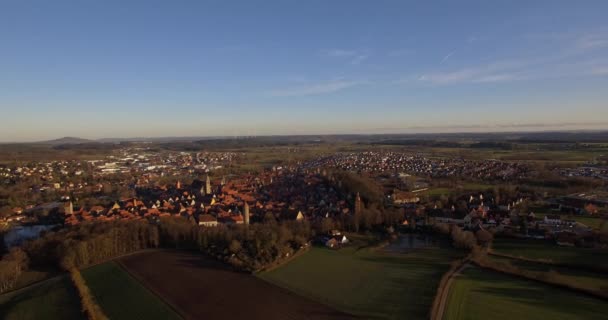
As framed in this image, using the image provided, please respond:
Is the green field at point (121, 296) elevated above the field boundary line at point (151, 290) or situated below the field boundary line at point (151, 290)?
below

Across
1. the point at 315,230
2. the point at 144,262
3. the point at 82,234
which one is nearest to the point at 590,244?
the point at 315,230

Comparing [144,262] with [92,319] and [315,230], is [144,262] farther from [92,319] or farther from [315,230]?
[315,230]

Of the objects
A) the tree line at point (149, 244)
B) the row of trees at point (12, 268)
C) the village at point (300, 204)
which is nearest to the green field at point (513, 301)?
the village at point (300, 204)

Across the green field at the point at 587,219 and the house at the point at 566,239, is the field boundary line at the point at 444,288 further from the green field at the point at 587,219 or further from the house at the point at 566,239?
the green field at the point at 587,219

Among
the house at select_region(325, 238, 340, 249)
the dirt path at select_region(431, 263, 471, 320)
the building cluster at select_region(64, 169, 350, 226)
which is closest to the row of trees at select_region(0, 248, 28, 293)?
the building cluster at select_region(64, 169, 350, 226)

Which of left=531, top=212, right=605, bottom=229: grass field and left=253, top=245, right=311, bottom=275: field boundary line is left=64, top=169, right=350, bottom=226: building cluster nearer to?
left=253, top=245, right=311, bottom=275: field boundary line

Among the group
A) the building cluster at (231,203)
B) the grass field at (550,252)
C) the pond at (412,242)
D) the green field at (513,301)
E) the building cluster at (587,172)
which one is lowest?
the pond at (412,242)
